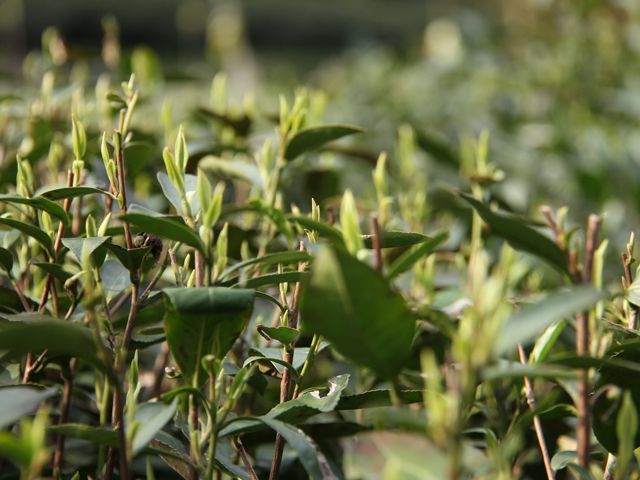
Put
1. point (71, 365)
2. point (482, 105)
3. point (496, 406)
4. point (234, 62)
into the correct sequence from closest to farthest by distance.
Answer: point (496, 406) → point (71, 365) → point (482, 105) → point (234, 62)

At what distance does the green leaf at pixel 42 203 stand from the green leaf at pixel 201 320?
0.17 metres

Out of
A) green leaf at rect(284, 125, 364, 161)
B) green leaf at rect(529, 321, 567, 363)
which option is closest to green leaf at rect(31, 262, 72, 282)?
green leaf at rect(284, 125, 364, 161)

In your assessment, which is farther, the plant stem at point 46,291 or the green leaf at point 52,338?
the plant stem at point 46,291

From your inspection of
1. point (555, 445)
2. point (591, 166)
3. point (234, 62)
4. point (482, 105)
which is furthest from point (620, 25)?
point (234, 62)

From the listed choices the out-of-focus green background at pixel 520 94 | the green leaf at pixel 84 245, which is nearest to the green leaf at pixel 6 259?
the green leaf at pixel 84 245

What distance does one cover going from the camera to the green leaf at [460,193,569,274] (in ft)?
2.53

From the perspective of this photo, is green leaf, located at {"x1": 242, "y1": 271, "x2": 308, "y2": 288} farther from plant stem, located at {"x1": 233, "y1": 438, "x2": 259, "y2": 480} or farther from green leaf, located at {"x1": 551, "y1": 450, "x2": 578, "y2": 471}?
green leaf, located at {"x1": 551, "y1": 450, "x2": 578, "y2": 471}

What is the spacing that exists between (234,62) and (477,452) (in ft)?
20.8

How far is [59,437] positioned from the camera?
90 centimetres

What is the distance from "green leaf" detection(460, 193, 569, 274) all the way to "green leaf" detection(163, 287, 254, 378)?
0.26m

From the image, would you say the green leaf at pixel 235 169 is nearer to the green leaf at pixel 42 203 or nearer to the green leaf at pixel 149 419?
the green leaf at pixel 42 203

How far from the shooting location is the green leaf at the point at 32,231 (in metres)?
0.80

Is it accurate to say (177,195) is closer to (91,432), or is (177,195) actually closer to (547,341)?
(91,432)

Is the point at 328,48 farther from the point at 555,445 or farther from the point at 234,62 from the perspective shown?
the point at 555,445
